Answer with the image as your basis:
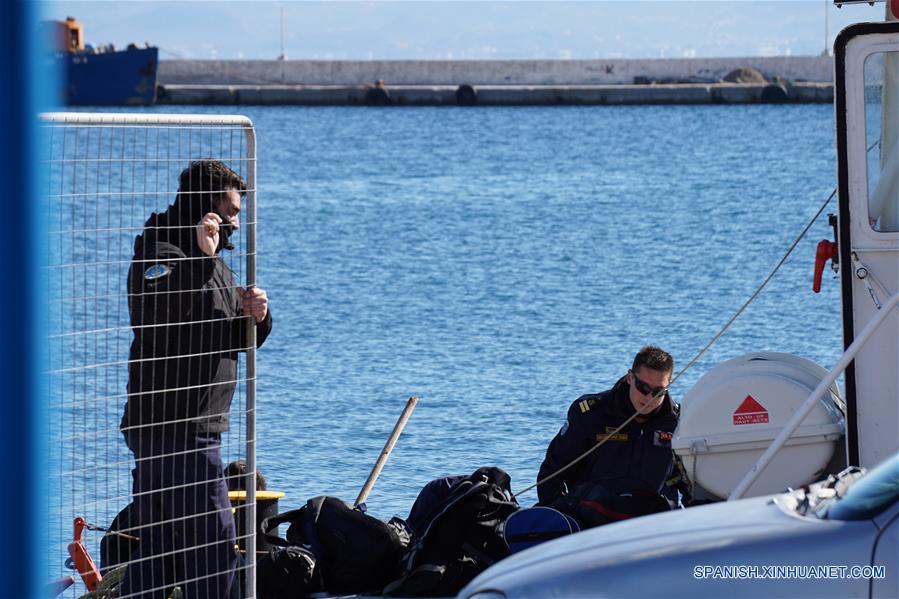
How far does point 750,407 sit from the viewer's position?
556cm

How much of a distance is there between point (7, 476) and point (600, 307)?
19.6 m

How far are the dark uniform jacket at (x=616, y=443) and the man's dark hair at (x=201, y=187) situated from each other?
6.92ft

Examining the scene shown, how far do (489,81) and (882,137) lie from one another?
314ft

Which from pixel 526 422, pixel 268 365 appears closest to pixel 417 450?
pixel 526 422

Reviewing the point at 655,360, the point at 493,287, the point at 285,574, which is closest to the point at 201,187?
the point at 285,574

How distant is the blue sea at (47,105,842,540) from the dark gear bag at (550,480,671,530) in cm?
421

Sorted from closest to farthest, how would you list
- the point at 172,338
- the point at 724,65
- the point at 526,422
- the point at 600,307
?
the point at 172,338 → the point at 526,422 → the point at 600,307 → the point at 724,65

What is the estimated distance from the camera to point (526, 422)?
13.3m

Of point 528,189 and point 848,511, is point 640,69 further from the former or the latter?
point 848,511

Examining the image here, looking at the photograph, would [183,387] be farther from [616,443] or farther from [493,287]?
[493,287]

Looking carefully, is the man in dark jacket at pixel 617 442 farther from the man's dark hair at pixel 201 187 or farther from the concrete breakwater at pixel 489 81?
the concrete breakwater at pixel 489 81

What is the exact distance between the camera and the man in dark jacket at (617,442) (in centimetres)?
620

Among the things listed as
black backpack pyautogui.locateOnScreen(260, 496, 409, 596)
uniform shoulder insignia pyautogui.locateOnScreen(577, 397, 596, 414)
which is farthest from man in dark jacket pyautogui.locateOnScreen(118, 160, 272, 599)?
uniform shoulder insignia pyautogui.locateOnScreen(577, 397, 596, 414)

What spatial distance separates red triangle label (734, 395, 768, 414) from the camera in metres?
5.55
